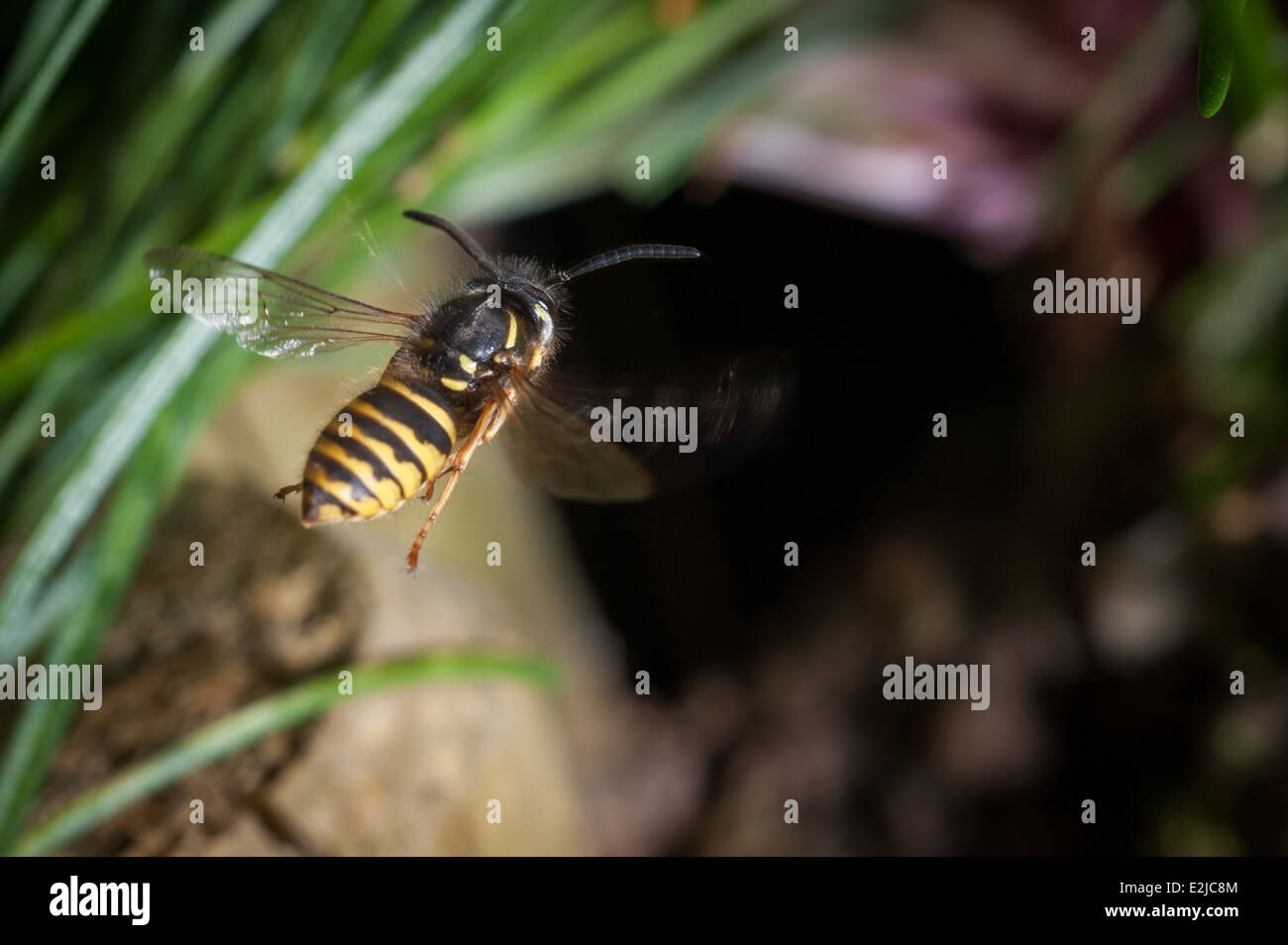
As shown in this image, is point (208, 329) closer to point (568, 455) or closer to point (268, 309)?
point (268, 309)

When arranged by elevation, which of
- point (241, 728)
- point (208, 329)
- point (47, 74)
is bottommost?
point (241, 728)

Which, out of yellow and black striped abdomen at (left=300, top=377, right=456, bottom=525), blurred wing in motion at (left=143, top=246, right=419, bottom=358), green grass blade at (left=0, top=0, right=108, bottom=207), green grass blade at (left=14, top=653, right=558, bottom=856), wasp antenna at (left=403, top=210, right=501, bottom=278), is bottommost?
green grass blade at (left=14, top=653, right=558, bottom=856)

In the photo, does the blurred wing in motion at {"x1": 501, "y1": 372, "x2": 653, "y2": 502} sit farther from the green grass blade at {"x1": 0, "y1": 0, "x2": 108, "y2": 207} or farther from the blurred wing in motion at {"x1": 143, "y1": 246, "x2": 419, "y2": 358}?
the green grass blade at {"x1": 0, "y1": 0, "x2": 108, "y2": 207}

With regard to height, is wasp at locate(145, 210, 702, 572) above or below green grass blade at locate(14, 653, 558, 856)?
above

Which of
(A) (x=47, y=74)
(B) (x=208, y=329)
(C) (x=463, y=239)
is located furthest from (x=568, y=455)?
(A) (x=47, y=74)

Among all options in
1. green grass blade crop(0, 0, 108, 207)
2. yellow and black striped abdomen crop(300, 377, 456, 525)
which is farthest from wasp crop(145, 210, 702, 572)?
green grass blade crop(0, 0, 108, 207)

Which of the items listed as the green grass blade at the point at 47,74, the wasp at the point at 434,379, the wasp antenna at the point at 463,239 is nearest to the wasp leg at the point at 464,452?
the wasp at the point at 434,379
